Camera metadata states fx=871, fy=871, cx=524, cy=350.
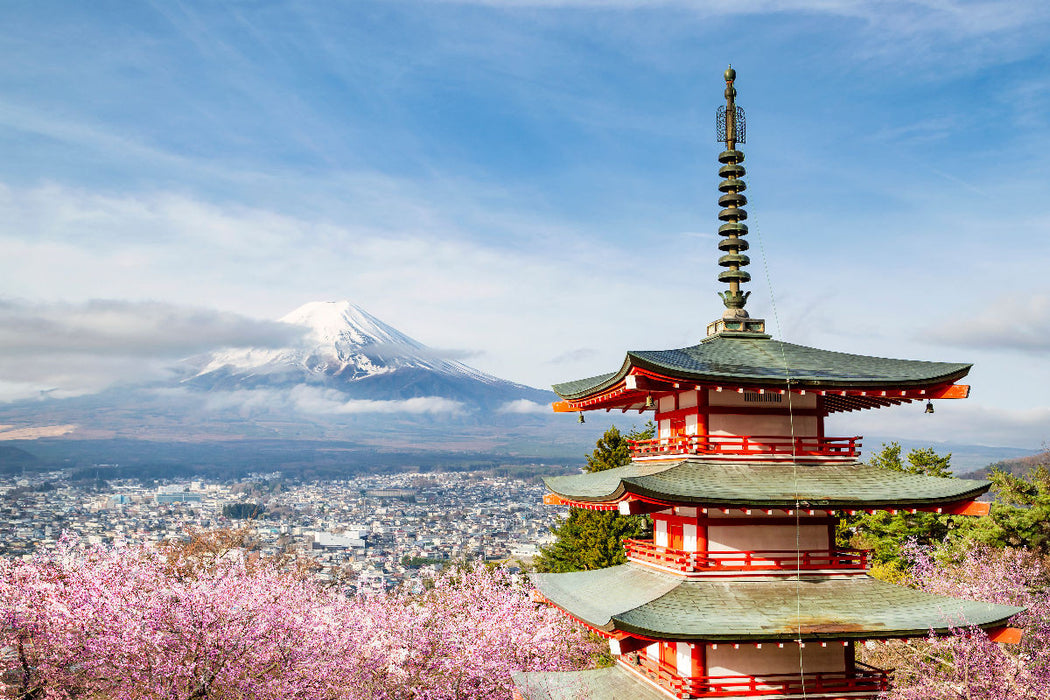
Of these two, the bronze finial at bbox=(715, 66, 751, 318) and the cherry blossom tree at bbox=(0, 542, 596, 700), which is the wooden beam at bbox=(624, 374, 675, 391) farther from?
the cherry blossom tree at bbox=(0, 542, 596, 700)

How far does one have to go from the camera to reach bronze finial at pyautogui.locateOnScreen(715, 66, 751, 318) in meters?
19.1

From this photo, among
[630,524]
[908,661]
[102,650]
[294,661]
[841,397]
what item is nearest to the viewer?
[841,397]

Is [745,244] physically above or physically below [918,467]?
above

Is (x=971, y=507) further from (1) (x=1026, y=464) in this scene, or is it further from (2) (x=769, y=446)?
(1) (x=1026, y=464)

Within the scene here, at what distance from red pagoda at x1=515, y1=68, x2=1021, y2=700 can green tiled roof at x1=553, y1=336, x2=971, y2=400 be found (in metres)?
0.04

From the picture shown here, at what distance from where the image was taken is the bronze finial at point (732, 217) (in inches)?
753

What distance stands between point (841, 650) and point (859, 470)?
3.38m

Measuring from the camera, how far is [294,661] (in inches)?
970

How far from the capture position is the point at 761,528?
54.2ft

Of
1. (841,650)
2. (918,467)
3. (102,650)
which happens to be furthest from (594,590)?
(918,467)

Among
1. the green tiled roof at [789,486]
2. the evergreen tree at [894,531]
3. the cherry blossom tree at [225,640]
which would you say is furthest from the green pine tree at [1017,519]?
the green tiled roof at [789,486]

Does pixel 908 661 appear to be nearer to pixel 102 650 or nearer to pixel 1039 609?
pixel 1039 609

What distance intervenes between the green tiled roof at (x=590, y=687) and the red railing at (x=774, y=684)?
1.14 m

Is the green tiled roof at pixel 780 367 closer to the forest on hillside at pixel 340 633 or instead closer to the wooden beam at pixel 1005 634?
the wooden beam at pixel 1005 634
